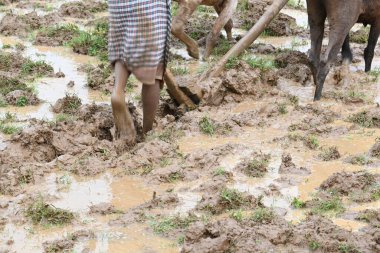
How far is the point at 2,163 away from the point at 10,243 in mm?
1283

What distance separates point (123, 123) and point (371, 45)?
3779 mm

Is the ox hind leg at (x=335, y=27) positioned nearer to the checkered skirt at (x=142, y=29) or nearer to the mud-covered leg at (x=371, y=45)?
the mud-covered leg at (x=371, y=45)

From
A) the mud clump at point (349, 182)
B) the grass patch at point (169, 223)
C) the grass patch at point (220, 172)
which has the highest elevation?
Answer: the mud clump at point (349, 182)

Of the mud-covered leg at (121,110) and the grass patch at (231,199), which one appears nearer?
the grass patch at (231,199)

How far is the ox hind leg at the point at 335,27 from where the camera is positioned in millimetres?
7133

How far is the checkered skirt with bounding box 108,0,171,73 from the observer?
5.27 metres

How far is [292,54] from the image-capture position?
27.1 feet

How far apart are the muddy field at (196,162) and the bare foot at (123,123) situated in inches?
4.3

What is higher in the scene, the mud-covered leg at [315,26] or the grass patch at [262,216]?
the mud-covered leg at [315,26]

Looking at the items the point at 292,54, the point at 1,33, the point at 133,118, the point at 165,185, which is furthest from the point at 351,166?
the point at 1,33

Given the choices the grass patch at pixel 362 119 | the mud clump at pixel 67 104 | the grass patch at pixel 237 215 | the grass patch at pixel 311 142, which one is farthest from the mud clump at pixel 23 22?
the grass patch at pixel 237 215

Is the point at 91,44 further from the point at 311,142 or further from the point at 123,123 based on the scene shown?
the point at 311,142

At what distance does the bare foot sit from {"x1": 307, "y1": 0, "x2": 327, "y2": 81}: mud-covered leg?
115 inches

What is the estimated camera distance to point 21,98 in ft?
22.7
